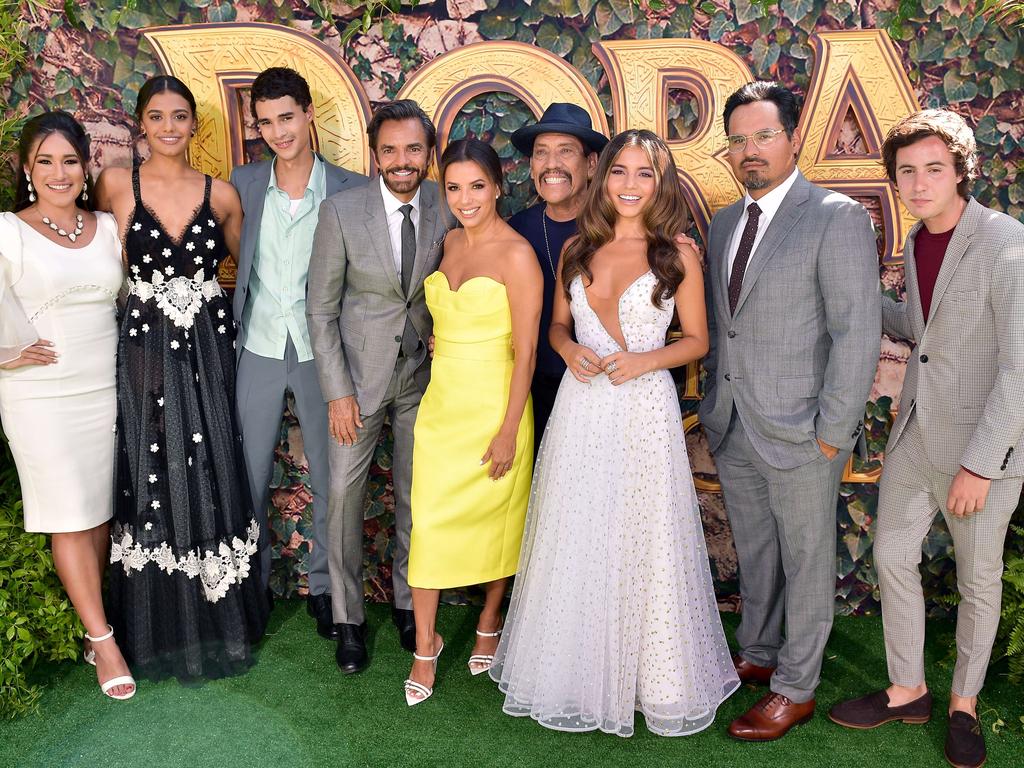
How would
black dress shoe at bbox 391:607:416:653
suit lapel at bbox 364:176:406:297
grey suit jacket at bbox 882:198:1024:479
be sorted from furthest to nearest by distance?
black dress shoe at bbox 391:607:416:653 < suit lapel at bbox 364:176:406:297 < grey suit jacket at bbox 882:198:1024:479

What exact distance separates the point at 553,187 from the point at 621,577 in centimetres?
161

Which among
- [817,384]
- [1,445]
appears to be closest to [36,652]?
[1,445]

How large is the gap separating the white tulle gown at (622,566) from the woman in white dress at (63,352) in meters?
1.79

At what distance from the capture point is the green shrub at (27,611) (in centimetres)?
340

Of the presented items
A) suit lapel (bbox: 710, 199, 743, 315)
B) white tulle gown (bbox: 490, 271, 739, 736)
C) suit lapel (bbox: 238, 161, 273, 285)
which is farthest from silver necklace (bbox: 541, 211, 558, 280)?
suit lapel (bbox: 238, 161, 273, 285)

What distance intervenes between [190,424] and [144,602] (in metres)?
0.77

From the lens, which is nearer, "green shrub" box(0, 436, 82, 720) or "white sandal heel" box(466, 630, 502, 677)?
A: "green shrub" box(0, 436, 82, 720)

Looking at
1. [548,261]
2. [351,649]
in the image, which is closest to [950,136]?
[548,261]

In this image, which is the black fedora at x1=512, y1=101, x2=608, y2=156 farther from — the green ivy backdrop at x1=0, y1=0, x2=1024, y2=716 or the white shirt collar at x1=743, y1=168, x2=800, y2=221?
the white shirt collar at x1=743, y1=168, x2=800, y2=221

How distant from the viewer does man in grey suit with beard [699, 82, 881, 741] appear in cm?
300

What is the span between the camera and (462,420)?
11.0 ft

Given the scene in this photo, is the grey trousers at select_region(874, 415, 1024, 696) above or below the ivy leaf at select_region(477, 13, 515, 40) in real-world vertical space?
below

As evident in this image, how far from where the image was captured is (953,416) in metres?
2.97

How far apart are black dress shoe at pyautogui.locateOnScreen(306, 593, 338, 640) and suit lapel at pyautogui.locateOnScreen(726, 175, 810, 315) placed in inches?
91.9
